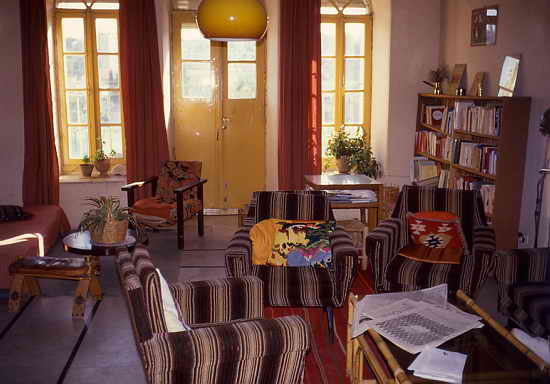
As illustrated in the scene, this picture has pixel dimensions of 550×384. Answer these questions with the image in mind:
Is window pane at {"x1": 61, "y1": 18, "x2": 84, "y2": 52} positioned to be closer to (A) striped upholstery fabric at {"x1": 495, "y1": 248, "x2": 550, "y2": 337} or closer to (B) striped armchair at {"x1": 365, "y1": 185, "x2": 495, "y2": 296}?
(B) striped armchair at {"x1": 365, "y1": 185, "x2": 495, "y2": 296}

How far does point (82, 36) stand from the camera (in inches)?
269

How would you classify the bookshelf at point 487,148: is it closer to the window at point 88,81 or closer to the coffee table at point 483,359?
the coffee table at point 483,359

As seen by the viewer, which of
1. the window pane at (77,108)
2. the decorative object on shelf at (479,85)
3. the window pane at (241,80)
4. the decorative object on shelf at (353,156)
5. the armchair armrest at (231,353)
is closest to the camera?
the armchair armrest at (231,353)

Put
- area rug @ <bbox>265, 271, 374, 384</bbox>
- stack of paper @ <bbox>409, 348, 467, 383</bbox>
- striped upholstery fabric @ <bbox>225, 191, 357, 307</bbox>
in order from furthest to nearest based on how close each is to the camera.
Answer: striped upholstery fabric @ <bbox>225, 191, 357, 307</bbox>, area rug @ <bbox>265, 271, 374, 384</bbox>, stack of paper @ <bbox>409, 348, 467, 383</bbox>

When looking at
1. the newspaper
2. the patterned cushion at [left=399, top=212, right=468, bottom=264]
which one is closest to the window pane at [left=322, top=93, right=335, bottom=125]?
the patterned cushion at [left=399, top=212, right=468, bottom=264]

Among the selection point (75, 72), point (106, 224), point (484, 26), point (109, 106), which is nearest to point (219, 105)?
point (109, 106)

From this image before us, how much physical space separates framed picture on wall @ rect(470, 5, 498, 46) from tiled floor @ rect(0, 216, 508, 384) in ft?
7.16

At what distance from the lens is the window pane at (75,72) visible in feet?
22.5

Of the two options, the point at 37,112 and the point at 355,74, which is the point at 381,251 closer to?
the point at 355,74

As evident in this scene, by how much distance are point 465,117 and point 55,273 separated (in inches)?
147

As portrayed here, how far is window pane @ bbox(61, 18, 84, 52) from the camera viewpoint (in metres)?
6.78

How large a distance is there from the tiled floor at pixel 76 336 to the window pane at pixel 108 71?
239cm

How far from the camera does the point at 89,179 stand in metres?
6.70

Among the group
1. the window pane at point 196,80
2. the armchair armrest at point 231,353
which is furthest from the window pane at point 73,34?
the armchair armrest at point 231,353
